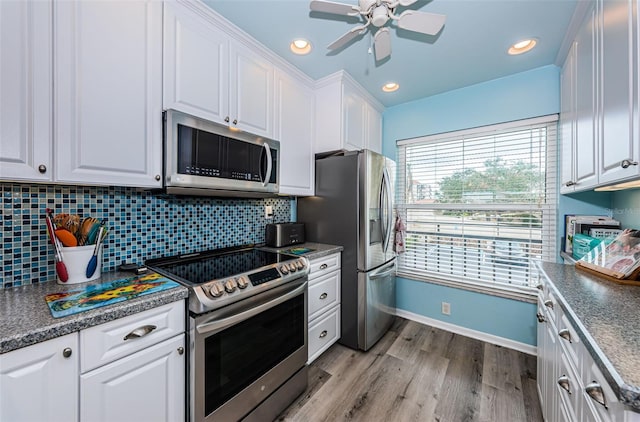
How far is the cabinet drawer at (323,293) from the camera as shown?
6.55ft

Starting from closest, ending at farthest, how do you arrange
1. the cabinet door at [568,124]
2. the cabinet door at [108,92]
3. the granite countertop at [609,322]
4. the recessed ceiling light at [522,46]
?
the granite countertop at [609,322], the cabinet door at [108,92], the cabinet door at [568,124], the recessed ceiling light at [522,46]

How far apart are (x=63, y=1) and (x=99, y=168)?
2.36ft

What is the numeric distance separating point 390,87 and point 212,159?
78.5 inches

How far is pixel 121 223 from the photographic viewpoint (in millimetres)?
1496

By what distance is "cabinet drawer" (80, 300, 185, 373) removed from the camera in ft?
3.00

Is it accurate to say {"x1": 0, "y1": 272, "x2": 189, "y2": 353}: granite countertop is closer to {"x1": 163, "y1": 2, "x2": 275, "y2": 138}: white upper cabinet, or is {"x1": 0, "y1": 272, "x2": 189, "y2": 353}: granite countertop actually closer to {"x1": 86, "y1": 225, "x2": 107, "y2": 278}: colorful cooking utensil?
{"x1": 86, "y1": 225, "x2": 107, "y2": 278}: colorful cooking utensil

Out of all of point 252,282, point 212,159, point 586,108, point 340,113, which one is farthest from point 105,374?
point 586,108

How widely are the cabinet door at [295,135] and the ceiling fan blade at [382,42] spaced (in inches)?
34.9

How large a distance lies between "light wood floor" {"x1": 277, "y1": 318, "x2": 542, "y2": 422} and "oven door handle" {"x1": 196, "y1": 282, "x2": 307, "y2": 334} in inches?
29.3

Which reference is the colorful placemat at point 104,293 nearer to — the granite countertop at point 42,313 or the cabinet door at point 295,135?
the granite countertop at point 42,313

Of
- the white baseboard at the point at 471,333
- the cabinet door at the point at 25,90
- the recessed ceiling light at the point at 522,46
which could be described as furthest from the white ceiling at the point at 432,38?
the white baseboard at the point at 471,333

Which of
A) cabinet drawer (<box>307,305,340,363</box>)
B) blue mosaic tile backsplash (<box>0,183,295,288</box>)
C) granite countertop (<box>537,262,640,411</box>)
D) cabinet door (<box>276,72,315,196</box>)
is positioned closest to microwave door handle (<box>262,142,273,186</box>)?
cabinet door (<box>276,72,315,196</box>)

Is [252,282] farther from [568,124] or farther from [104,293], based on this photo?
[568,124]

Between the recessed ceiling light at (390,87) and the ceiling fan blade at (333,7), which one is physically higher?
the recessed ceiling light at (390,87)
